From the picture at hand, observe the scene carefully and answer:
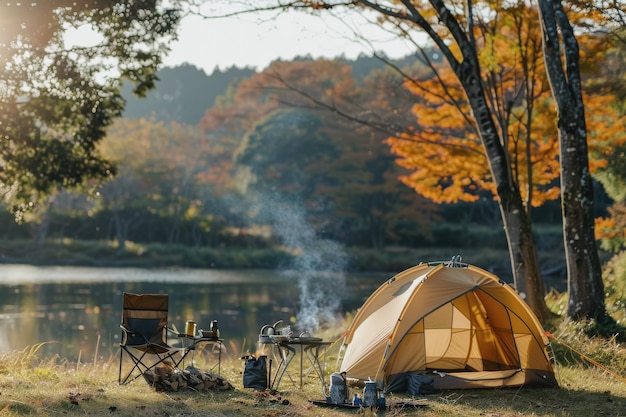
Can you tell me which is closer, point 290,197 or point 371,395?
point 371,395

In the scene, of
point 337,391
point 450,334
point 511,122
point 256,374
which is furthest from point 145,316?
point 511,122

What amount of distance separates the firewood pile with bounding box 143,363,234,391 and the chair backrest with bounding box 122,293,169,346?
0.33 m

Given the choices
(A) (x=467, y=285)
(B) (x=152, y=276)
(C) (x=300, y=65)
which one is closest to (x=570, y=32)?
(A) (x=467, y=285)

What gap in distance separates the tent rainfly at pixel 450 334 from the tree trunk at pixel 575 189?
1.37m

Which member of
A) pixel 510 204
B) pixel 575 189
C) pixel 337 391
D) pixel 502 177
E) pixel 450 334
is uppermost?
pixel 502 177

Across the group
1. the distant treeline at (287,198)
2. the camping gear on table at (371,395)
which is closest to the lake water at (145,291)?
the distant treeline at (287,198)

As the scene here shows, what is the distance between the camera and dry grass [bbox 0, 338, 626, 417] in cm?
498

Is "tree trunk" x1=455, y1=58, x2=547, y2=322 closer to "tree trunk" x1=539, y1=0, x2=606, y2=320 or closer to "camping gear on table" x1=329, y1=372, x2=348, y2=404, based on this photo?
"tree trunk" x1=539, y1=0, x2=606, y2=320

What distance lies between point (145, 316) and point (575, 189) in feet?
14.9

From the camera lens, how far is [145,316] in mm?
6230

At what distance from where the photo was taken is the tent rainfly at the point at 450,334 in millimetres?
6207

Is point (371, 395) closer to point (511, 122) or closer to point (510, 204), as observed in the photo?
point (510, 204)

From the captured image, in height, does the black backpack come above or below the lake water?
above

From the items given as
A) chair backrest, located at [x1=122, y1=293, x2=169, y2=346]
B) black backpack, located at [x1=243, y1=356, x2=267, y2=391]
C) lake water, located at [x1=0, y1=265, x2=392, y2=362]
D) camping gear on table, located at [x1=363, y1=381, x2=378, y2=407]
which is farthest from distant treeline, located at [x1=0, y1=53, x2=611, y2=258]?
camping gear on table, located at [x1=363, y1=381, x2=378, y2=407]
